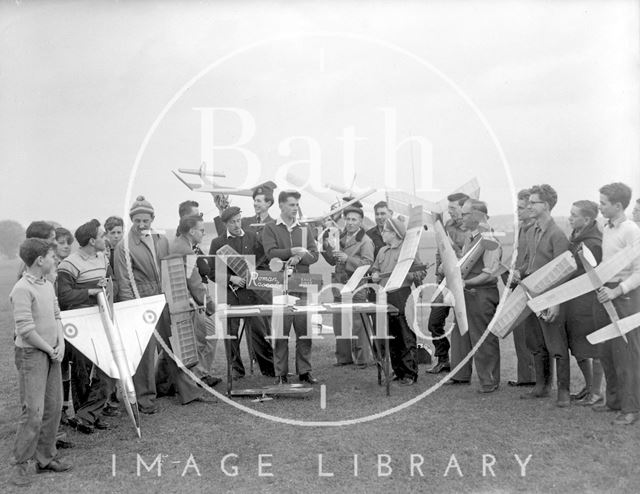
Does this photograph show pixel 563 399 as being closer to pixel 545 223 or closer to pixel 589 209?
pixel 545 223

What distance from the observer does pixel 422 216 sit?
6.24 meters

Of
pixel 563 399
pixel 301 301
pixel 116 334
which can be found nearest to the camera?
pixel 116 334

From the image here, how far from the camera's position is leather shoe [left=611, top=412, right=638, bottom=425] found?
17.0 feet

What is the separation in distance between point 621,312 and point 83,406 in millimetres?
4578

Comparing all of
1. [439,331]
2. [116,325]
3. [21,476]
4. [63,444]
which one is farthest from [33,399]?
[439,331]

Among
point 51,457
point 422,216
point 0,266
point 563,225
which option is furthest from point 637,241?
point 0,266

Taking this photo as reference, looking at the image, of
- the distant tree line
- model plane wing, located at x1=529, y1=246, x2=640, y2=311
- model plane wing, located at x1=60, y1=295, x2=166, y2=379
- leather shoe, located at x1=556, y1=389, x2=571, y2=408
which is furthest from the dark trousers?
the distant tree line

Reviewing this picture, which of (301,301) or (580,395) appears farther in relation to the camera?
(301,301)

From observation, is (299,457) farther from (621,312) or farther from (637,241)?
(637,241)

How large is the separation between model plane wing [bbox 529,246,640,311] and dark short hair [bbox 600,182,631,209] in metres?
0.43

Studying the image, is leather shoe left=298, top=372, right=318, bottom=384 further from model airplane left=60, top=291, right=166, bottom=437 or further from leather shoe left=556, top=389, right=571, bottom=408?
leather shoe left=556, top=389, right=571, bottom=408

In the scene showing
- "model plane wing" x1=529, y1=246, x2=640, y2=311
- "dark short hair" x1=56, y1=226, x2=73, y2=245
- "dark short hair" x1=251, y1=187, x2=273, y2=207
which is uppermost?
"dark short hair" x1=251, y1=187, x2=273, y2=207

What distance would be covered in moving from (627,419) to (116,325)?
4.26m

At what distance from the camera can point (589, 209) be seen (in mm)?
5711
